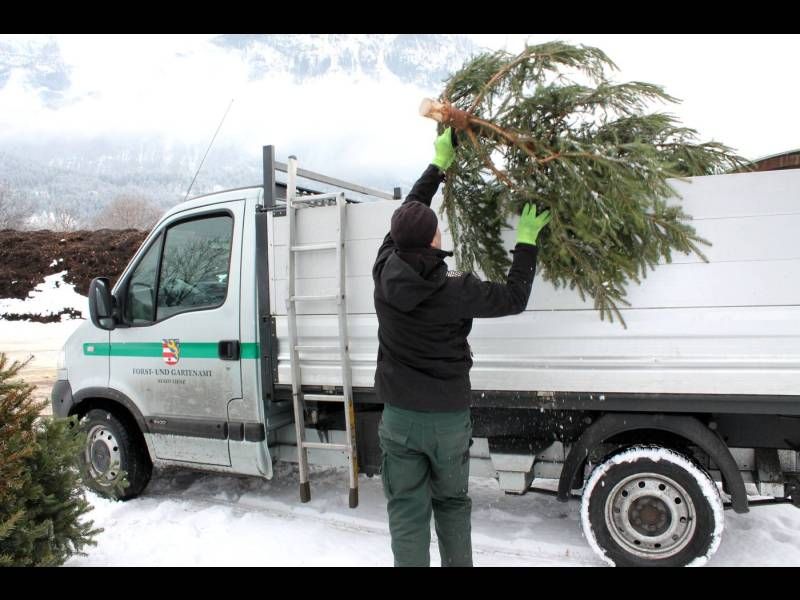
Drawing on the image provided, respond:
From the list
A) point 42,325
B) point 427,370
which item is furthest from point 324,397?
point 42,325

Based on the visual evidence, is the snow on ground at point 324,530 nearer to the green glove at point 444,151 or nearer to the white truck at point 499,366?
the white truck at point 499,366

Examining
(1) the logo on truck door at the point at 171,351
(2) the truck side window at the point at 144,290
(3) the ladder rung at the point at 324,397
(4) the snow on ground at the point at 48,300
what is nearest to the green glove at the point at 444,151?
(3) the ladder rung at the point at 324,397

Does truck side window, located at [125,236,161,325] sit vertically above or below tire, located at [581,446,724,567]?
above

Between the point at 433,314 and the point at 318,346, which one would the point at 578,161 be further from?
the point at 318,346

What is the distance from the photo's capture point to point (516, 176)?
9.46ft

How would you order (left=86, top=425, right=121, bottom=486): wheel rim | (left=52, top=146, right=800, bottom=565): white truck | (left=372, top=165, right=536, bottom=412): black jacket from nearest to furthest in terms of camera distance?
(left=372, top=165, right=536, bottom=412): black jacket → (left=52, top=146, right=800, bottom=565): white truck → (left=86, top=425, right=121, bottom=486): wheel rim

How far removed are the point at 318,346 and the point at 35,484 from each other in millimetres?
1686

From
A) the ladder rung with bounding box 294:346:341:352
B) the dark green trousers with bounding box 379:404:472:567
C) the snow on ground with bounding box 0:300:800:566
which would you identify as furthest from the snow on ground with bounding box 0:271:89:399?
the dark green trousers with bounding box 379:404:472:567

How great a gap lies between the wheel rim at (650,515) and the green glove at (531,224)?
1.48 metres

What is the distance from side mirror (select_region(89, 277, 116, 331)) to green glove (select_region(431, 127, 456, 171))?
279 cm

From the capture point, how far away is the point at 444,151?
9.84 ft

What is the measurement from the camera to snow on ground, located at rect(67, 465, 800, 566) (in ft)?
11.9

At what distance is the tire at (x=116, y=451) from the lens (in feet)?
15.2

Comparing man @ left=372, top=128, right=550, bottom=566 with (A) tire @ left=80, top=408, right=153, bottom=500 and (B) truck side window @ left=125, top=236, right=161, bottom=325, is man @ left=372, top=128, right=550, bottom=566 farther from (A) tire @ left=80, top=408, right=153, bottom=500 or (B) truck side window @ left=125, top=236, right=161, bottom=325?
(A) tire @ left=80, top=408, right=153, bottom=500
